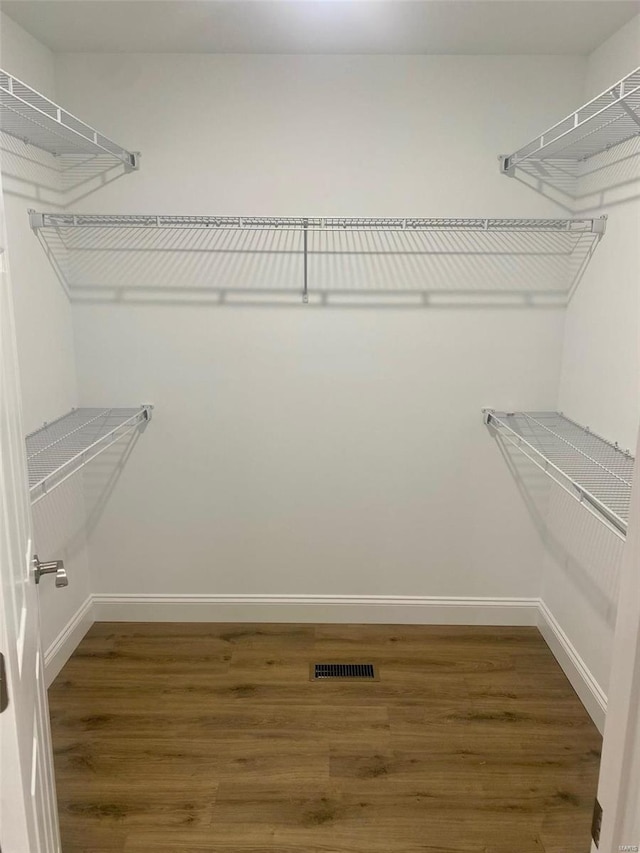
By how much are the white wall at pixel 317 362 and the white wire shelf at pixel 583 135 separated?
0.11 meters

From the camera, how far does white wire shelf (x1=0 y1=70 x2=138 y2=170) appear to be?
1.83 metres

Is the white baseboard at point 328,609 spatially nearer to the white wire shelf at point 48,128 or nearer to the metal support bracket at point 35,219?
the metal support bracket at point 35,219

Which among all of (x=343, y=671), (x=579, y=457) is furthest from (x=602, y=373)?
(x=343, y=671)

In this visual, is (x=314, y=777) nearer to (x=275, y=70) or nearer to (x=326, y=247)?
(x=326, y=247)

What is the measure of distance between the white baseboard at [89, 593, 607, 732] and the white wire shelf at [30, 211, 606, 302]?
1.43 meters

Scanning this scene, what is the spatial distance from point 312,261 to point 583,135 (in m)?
1.11

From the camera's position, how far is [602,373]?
7.59 ft

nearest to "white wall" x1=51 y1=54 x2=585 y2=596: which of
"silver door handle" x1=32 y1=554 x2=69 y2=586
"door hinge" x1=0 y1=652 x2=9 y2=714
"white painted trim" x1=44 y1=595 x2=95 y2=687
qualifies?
"white painted trim" x1=44 y1=595 x2=95 y2=687

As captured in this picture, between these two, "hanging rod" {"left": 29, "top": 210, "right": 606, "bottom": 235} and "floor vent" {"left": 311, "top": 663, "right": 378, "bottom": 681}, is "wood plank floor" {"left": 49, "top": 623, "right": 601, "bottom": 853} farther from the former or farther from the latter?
"hanging rod" {"left": 29, "top": 210, "right": 606, "bottom": 235}

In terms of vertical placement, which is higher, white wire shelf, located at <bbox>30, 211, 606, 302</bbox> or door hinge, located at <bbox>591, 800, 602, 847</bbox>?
white wire shelf, located at <bbox>30, 211, 606, 302</bbox>

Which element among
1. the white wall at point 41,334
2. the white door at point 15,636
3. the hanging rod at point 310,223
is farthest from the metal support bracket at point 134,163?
the white door at point 15,636

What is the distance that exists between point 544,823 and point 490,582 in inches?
45.4

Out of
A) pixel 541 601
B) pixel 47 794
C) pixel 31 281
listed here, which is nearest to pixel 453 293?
pixel 541 601

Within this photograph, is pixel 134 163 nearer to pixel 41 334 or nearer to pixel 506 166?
pixel 41 334
